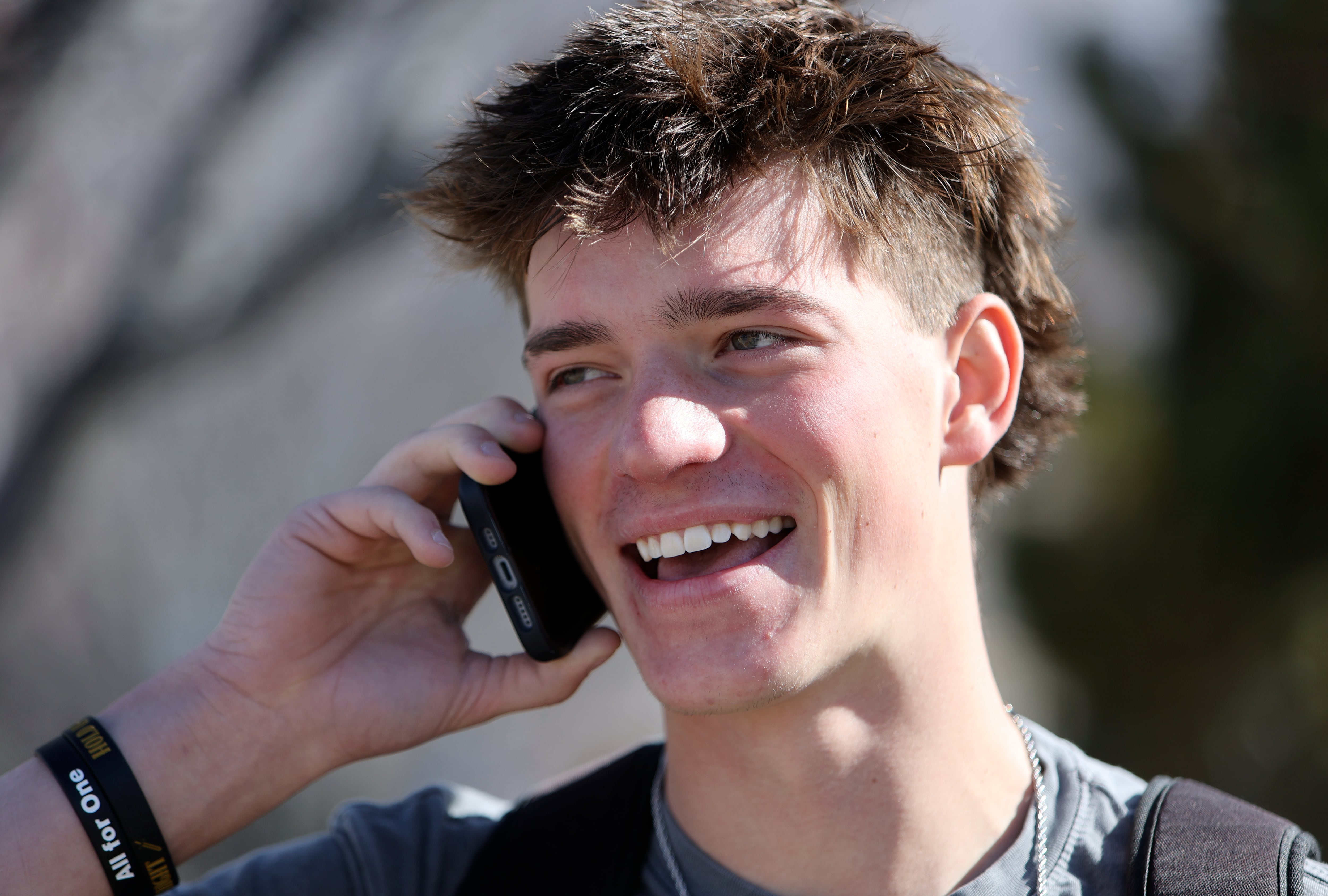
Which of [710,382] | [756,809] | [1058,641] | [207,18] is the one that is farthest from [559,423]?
[1058,641]

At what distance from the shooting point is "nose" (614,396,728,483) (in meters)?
1.78

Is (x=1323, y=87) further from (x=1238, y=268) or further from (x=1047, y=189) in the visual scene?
(x=1047, y=189)

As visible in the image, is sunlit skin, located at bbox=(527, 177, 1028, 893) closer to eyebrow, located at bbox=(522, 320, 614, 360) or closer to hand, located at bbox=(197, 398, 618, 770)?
eyebrow, located at bbox=(522, 320, 614, 360)

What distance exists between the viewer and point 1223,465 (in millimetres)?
5125

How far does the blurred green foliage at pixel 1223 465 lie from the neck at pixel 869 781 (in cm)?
379

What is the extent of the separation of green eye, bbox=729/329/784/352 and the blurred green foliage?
399cm

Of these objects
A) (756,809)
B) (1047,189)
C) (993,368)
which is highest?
(1047,189)

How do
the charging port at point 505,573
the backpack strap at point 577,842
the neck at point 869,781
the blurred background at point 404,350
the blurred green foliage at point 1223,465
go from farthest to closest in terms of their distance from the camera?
the blurred green foliage at point 1223,465, the blurred background at point 404,350, the charging port at point 505,573, the backpack strap at point 577,842, the neck at point 869,781

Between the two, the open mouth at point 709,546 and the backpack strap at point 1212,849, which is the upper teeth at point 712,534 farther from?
the backpack strap at point 1212,849

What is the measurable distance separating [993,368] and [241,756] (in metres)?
1.80

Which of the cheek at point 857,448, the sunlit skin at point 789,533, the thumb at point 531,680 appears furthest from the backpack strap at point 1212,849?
the thumb at point 531,680

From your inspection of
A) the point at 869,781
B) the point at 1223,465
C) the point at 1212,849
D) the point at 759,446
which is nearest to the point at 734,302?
the point at 759,446

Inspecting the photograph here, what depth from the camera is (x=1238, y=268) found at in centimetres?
515

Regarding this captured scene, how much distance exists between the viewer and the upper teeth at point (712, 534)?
1863 millimetres
